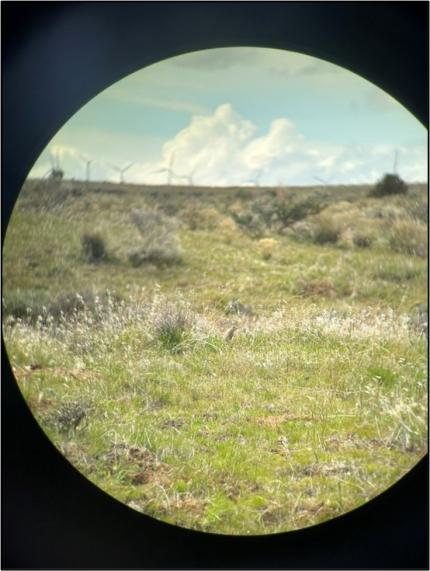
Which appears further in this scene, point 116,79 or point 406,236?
point 406,236

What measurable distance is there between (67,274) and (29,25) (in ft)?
3.42

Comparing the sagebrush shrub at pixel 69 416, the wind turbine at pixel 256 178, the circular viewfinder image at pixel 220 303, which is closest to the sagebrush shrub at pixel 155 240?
the circular viewfinder image at pixel 220 303

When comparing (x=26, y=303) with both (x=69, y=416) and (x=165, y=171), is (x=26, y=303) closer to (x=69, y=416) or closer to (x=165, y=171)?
(x=69, y=416)

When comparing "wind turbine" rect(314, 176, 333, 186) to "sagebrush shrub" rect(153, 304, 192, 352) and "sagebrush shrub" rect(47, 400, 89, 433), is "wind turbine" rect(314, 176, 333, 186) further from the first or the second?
"sagebrush shrub" rect(47, 400, 89, 433)

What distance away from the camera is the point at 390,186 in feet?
10.2

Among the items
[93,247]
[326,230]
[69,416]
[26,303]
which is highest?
[326,230]

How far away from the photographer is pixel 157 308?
2.87 meters

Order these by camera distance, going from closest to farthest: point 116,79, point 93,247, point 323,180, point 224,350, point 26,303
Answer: point 116,79
point 26,303
point 224,350
point 323,180
point 93,247

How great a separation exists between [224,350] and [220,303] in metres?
0.31

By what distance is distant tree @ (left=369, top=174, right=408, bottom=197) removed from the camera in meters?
3.07

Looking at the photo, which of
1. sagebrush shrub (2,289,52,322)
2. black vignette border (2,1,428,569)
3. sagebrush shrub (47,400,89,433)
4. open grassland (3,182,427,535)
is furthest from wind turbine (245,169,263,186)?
sagebrush shrub (47,400,89,433)

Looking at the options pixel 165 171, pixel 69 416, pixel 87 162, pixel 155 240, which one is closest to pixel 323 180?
pixel 165 171

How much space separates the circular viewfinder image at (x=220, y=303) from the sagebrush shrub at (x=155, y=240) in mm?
13

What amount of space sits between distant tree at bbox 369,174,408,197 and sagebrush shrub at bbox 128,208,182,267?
1002mm
